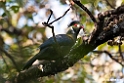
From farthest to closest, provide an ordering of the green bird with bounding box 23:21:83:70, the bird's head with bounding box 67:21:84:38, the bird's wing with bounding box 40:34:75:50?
the bird's head with bounding box 67:21:84:38 → the bird's wing with bounding box 40:34:75:50 → the green bird with bounding box 23:21:83:70

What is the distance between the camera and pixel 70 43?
123 inches

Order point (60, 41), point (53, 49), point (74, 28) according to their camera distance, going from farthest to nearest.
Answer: point (74, 28)
point (60, 41)
point (53, 49)

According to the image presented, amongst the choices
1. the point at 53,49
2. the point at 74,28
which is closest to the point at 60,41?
the point at 53,49

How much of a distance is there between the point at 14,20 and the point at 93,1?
2.93 metres

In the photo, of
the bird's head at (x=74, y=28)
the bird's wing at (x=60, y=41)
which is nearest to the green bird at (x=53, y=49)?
the bird's wing at (x=60, y=41)

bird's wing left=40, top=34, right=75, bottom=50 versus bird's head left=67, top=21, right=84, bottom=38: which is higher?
bird's wing left=40, top=34, right=75, bottom=50

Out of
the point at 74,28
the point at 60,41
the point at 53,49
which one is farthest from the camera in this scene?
the point at 74,28

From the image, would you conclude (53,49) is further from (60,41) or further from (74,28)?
(74,28)

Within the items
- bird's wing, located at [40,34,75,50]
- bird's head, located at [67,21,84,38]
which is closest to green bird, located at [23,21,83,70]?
bird's wing, located at [40,34,75,50]

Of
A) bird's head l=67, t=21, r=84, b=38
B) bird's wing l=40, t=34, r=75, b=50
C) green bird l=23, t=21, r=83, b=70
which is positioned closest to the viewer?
green bird l=23, t=21, r=83, b=70

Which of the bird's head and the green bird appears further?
the bird's head

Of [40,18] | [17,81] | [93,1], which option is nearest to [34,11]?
[40,18]

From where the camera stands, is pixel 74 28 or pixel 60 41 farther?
pixel 74 28

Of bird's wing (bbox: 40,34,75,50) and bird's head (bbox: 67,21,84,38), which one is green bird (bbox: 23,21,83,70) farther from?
bird's head (bbox: 67,21,84,38)
